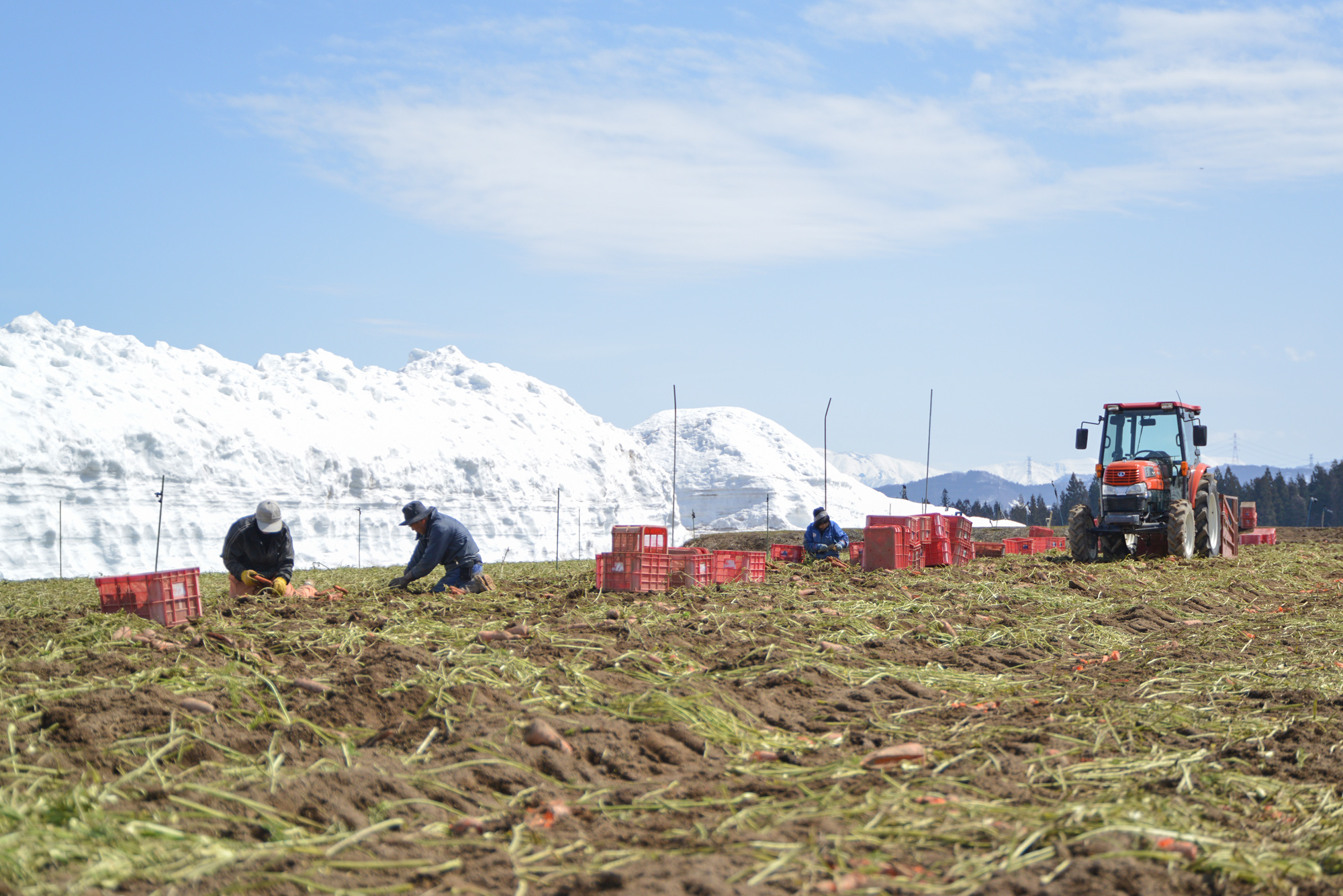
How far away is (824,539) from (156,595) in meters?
9.00

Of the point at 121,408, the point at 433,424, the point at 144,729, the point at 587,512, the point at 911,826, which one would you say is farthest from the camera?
the point at 587,512

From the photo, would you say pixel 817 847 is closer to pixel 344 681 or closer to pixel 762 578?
pixel 344 681

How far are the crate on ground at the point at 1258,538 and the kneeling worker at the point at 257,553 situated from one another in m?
21.7

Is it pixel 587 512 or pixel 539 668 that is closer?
pixel 539 668

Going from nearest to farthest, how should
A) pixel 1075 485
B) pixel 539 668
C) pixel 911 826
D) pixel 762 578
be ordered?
pixel 911 826
pixel 539 668
pixel 762 578
pixel 1075 485

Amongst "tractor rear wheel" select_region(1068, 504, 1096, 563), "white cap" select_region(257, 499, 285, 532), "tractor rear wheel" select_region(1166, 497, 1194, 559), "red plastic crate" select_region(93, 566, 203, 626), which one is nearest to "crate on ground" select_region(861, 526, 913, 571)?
"tractor rear wheel" select_region(1068, 504, 1096, 563)

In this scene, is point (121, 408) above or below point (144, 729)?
above

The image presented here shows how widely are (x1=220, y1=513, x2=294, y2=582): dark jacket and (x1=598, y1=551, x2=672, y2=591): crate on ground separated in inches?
122

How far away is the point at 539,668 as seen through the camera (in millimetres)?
5539

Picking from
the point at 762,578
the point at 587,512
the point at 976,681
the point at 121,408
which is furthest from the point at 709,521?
the point at 976,681

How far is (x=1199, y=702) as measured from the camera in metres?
5.33

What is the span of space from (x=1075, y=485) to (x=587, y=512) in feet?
95.2

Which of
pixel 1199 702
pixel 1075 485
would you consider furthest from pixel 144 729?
pixel 1075 485

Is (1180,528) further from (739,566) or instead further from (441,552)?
(441,552)
